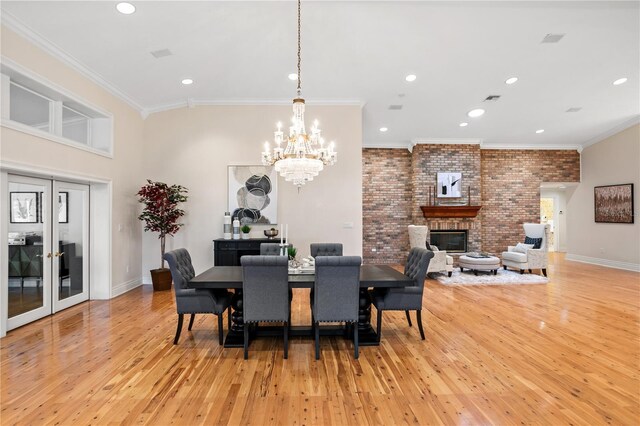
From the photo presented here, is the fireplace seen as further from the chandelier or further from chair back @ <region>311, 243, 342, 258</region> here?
the chandelier

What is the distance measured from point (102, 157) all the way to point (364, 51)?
4412 millimetres

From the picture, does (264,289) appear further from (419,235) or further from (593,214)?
(593,214)

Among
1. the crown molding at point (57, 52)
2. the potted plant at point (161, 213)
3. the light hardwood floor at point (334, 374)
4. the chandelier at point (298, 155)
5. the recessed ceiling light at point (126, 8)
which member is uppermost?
the recessed ceiling light at point (126, 8)

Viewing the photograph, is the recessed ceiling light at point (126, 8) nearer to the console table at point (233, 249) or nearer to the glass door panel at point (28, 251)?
the glass door panel at point (28, 251)

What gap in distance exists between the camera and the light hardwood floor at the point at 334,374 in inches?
85.5

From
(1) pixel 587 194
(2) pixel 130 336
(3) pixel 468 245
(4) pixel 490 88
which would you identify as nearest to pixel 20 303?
(2) pixel 130 336

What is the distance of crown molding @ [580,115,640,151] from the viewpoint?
7621 mm

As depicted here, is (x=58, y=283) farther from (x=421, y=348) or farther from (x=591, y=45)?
(x=591, y=45)

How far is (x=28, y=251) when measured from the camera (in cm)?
400

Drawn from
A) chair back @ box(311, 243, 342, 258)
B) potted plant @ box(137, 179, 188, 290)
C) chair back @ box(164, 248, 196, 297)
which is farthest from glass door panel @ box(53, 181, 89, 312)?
chair back @ box(311, 243, 342, 258)

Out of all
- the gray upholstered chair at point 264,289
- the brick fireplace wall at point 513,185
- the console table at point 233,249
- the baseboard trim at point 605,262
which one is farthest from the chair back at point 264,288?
the baseboard trim at point 605,262

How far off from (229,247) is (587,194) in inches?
398

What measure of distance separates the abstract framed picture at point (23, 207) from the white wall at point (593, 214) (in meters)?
12.0

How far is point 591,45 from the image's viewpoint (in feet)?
15.3
